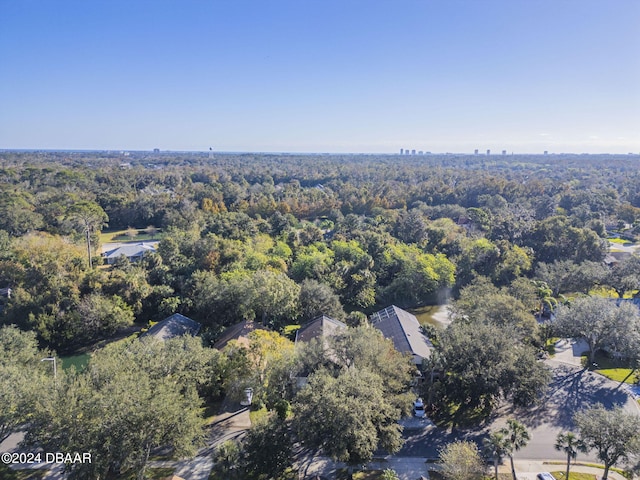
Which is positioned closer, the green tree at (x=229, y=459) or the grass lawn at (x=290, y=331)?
the green tree at (x=229, y=459)

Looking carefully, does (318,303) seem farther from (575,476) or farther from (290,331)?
(575,476)

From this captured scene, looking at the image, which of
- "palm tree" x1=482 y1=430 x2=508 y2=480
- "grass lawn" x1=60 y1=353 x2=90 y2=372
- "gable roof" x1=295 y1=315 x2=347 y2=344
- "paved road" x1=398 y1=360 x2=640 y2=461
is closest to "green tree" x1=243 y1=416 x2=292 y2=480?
"paved road" x1=398 y1=360 x2=640 y2=461

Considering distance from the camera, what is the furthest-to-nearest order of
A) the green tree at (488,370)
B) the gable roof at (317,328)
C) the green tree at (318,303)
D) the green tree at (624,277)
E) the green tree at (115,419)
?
the green tree at (624,277) < the green tree at (318,303) < the gable roof at (317,328) < the green tree at (488,370) < the green tree at (115,419)

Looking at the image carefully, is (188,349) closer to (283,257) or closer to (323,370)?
(323,370)

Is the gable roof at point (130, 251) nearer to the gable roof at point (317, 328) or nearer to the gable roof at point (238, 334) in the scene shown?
the gable roof at point (238, 334)

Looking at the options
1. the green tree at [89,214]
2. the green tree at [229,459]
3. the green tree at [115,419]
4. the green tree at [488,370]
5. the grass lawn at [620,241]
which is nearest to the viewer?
the green tree at [115,419]

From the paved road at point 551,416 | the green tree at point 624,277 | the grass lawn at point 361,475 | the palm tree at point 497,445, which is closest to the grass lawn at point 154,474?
the grass lawn at point 361,475

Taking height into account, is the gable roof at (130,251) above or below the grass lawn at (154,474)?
above
